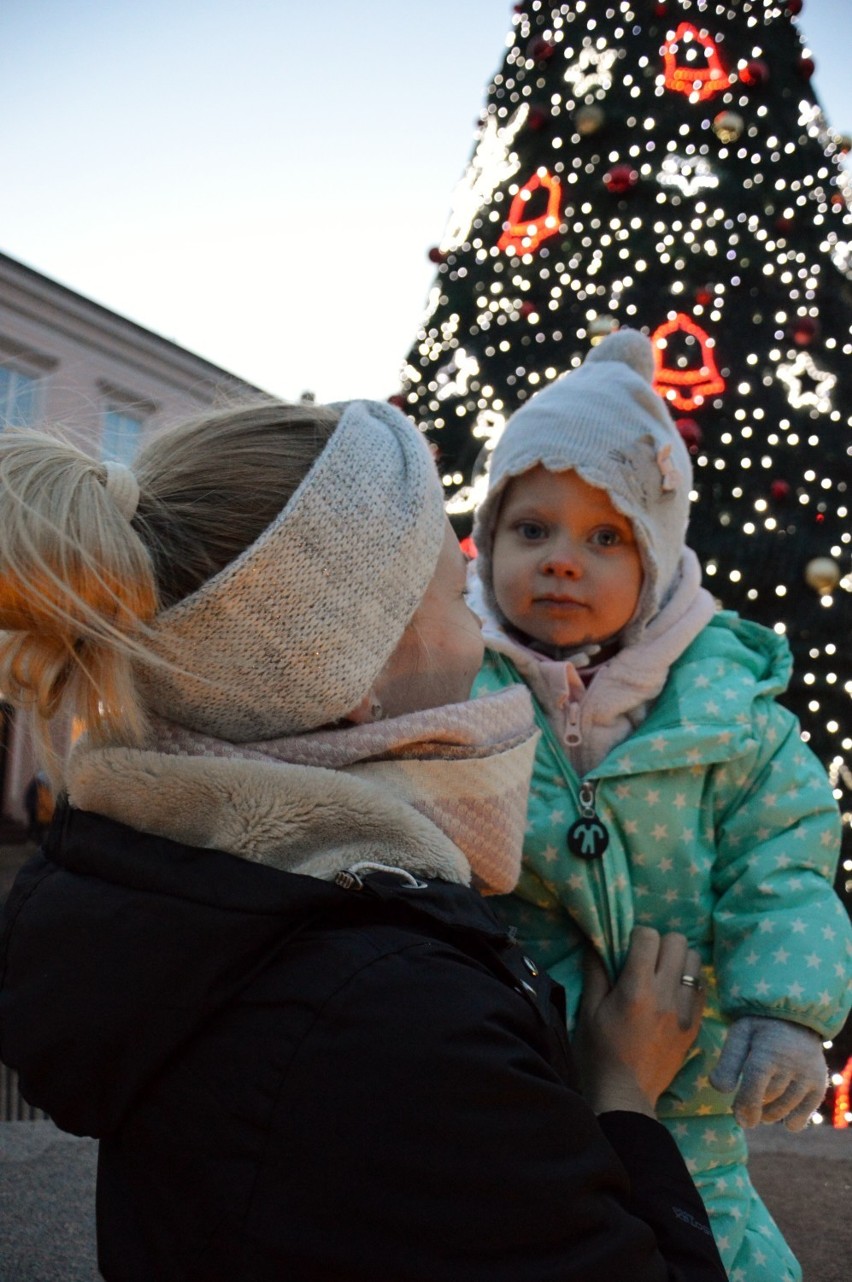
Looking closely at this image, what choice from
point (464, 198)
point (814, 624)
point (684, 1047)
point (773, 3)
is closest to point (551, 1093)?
point (684, 1047)

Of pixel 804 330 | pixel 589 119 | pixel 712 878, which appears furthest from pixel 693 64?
pixel 712 878

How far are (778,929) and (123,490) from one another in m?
1.24

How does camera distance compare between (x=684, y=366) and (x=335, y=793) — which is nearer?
(x=335, y=793)

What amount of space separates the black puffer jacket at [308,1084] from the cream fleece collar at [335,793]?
0.16 ft

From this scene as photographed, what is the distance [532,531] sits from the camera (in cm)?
210

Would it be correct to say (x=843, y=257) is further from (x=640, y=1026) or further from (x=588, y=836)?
(x=640, y=1026)

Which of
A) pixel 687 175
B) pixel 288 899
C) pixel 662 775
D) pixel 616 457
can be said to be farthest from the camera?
pixel 687 175

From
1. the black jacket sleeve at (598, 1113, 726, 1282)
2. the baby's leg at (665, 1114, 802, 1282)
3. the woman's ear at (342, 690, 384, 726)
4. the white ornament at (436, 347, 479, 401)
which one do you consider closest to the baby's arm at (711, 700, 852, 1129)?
the baby's leg at (665, 1114, 802, 1282)

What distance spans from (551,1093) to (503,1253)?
145 millimetres

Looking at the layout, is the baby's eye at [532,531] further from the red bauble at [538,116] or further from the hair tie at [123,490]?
the red bauble at [538,116]

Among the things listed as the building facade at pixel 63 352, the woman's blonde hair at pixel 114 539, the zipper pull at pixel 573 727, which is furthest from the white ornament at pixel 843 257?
the building facade at pixel 63 352

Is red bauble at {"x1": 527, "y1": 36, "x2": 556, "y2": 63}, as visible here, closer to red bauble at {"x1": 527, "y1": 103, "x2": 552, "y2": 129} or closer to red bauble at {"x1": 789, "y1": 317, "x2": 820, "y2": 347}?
red bauble at {"x1": 527, "y1": 103, "x2": 552, "y2": 129}

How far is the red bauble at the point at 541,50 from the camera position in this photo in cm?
424

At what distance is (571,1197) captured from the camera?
0.94 meters
